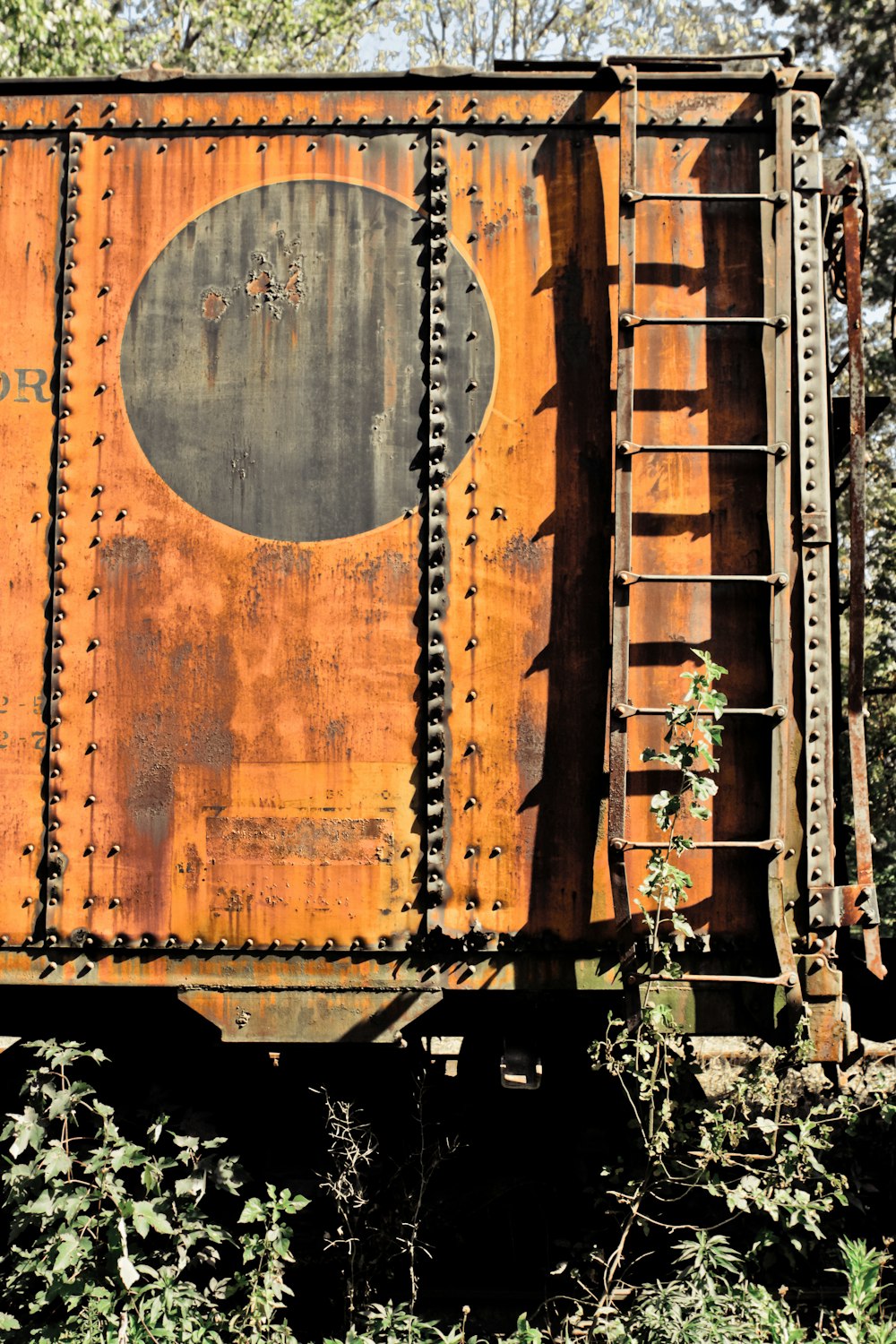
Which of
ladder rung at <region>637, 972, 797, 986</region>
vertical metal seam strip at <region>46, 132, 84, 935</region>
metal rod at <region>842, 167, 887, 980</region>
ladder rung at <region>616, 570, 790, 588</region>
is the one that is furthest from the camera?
metal rod at <region>842, 167, 887, 980</region>

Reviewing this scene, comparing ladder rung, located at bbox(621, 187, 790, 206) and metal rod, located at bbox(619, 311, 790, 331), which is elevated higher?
ladder rung, located at bbox(621, 187, 790, 206)

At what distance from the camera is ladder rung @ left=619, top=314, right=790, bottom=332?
154 inches

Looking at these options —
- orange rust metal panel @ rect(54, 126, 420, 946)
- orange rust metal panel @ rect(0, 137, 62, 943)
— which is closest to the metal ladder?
orange rust metal panel @ rect(54, 126, 420, 946)

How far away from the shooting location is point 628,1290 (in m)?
4.36

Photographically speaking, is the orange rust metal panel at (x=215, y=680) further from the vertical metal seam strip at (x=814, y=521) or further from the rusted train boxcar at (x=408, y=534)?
the vertical metal seam strip at (x=814, y=521)

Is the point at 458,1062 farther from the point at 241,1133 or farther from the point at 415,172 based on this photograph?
the point at 415,172

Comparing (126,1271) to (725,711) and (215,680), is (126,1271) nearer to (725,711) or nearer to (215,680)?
(215,680)

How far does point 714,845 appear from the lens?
382cm

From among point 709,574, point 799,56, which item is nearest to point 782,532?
point 709,574

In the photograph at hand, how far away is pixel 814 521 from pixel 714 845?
1288 mm

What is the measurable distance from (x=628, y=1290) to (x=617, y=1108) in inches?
31.2

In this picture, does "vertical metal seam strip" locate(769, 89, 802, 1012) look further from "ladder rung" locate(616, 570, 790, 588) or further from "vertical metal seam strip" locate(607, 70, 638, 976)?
"vertical metal seam strip" locate(607, 70, 638, 976)

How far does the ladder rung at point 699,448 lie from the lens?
3.89 meters

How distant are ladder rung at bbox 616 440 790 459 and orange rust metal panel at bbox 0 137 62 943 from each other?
2.27 m
